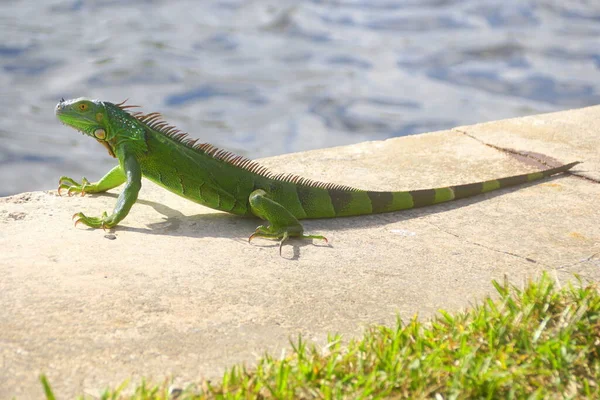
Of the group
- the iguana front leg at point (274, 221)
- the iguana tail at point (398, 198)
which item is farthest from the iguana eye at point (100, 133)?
the iguana tail at point (398, 198)

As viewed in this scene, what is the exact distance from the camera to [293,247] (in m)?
4.12

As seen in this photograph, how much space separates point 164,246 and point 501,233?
1.72 meters

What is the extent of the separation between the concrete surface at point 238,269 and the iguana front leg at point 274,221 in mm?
62

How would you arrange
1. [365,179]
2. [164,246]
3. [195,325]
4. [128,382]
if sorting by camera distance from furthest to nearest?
[365,179] < [164,246] < [195,325] < [128,382]

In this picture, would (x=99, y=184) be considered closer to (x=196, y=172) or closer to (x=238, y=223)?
(x=196, y=172)

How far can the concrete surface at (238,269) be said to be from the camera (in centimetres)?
301

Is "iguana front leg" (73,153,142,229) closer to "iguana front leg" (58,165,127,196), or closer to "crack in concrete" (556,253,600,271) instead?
"iguana front leg" (58,165,127,196)

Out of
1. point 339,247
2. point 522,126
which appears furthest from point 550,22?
point 339,247

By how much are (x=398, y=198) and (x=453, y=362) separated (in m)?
1.80

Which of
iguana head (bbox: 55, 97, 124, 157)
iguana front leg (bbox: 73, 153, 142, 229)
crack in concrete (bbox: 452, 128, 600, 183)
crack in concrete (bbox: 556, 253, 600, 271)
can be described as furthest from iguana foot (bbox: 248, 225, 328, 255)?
crack in concrete (bbox: 452, 128, 600, 183)

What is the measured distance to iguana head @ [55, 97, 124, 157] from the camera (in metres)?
4.45

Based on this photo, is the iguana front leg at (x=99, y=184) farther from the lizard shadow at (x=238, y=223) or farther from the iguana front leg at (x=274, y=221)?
the iguana front leg at (x=274, y=221)

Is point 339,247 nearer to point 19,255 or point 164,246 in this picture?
point 164,246

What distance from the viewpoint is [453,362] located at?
2.92m
